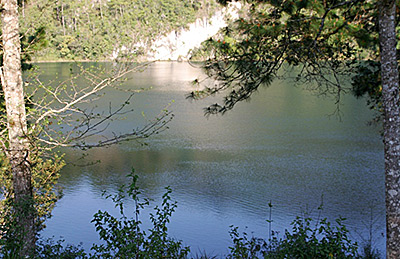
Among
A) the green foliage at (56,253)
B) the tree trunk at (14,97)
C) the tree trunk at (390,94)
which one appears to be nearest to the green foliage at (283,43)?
the tree trunk at (390,94)

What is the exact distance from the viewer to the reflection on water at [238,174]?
7730 millimetres

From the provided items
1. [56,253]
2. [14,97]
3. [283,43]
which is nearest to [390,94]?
[283,43]

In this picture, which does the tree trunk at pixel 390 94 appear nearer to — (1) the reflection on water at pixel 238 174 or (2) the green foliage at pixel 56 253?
(2) the green foliage at pixel 56 253

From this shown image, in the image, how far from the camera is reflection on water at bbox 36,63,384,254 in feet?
25.4

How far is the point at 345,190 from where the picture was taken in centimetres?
904

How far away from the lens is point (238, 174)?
10195mm

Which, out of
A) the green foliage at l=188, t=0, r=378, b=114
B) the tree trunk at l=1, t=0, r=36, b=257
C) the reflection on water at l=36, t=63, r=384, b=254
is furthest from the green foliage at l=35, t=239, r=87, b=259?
the reflection on water at l=36, t=63, r=384, b=254

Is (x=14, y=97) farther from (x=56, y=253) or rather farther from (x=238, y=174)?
(x=238, y=174)

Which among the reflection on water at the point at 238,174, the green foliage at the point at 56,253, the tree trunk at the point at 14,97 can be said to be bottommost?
the reflection on water at the point at 238,174

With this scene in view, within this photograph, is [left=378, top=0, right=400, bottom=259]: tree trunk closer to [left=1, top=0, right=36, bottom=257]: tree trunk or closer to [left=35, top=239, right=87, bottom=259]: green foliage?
[left=35, top=239, right=87, bottom=259]: green foliage

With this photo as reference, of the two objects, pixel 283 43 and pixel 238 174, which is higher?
pixel 283 43

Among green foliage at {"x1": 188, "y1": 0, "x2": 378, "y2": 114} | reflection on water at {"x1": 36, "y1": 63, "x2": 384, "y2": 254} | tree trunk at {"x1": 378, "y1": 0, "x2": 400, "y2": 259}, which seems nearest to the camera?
tree trunk at {"x1": 378, "y1": 0, "x2": 400, "y2": 259}

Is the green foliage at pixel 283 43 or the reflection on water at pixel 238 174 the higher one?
the green foliage at pixel 283 43

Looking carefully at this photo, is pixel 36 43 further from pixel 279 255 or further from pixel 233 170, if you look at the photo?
pixel 233 170
